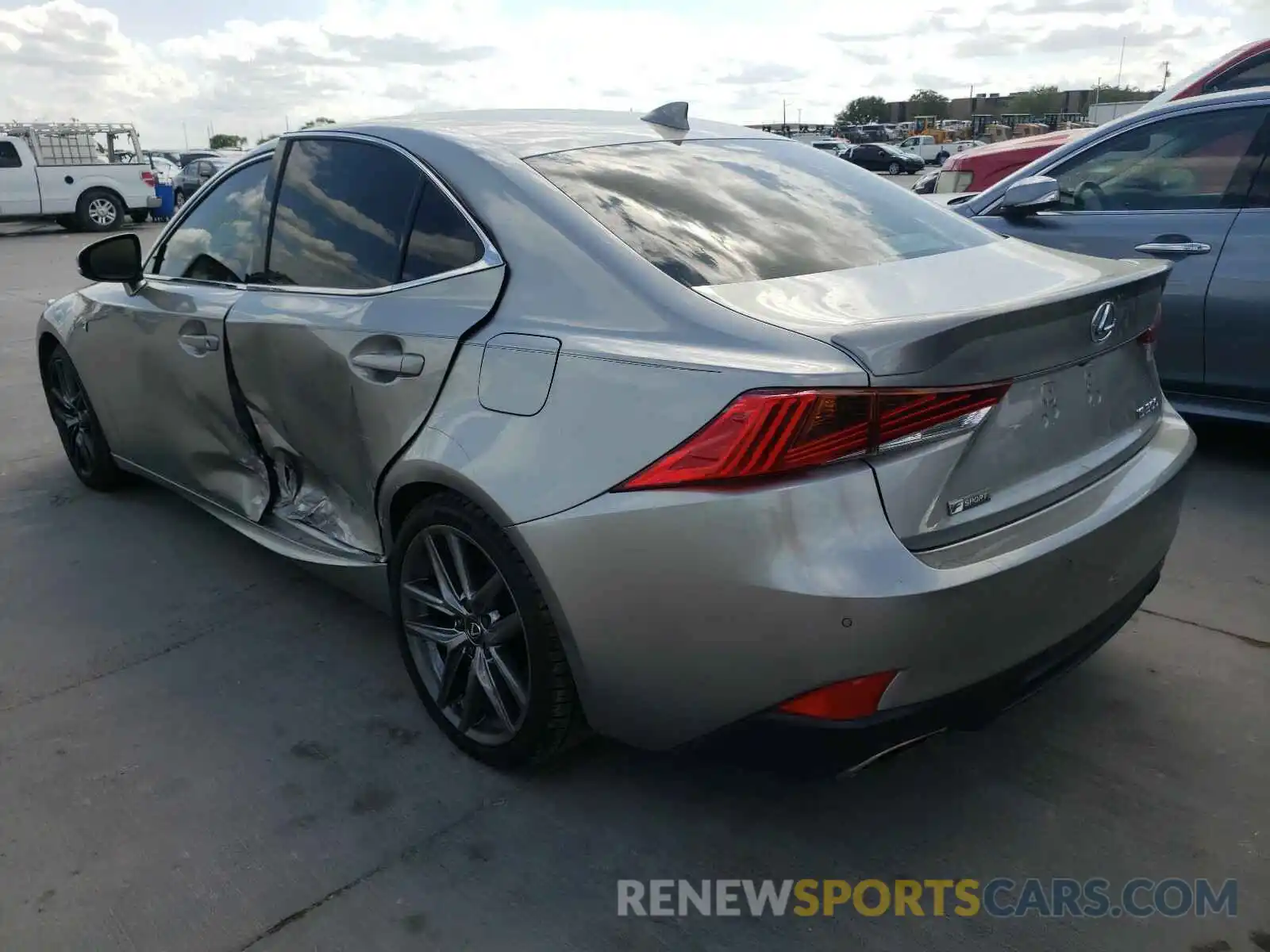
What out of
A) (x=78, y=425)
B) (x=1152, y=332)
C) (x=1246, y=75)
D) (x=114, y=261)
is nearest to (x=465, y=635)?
(x=1152, y=332)

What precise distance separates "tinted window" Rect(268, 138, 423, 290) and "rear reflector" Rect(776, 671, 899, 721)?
1594mm

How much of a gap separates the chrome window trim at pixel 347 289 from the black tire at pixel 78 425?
0.95m

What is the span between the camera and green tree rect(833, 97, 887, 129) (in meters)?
108

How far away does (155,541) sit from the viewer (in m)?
4.39

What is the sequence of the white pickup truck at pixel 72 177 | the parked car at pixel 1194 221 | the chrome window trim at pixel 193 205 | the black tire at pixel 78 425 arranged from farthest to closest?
the white pickup truck at pixel 72 177 < the black tire at pixel 78 425 < the parked car at pixel 1194 221 < the chrome window trim at pixel 193 205

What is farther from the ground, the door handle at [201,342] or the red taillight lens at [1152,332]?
the red taillight lens at [1152,332]

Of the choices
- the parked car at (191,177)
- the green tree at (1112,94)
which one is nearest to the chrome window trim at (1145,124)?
the parked car at (191,177)

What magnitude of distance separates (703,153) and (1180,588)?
213cm

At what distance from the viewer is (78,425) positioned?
490 centimetres

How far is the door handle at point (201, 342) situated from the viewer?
137 inches

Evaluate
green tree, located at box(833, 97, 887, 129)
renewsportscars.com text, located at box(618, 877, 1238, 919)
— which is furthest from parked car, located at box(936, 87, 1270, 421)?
green tree, located at box(833, 97, 887, 129)

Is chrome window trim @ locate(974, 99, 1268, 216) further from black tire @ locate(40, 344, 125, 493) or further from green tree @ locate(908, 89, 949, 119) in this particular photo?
green tree @ locate(908, 89, 949, 119)

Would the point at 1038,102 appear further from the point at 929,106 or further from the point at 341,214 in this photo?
the point at 341,214

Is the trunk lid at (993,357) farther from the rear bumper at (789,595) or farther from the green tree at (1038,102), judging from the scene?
the green tree at (1038,102)
